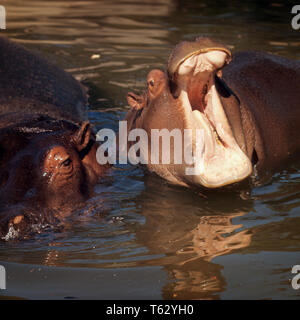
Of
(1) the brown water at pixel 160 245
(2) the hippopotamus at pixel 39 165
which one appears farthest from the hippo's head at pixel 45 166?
(1) the brown water at pixel 160 245

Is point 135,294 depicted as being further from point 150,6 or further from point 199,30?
A: point 150,6

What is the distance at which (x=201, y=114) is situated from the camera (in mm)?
5332

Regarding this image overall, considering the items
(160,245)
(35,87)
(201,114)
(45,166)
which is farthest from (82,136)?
(35,87)

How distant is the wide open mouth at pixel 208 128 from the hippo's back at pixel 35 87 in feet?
6.53

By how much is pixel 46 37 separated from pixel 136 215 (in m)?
6.85

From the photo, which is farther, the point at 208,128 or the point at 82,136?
the point at 82,136

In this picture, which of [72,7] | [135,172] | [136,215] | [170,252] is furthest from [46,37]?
[170,252]

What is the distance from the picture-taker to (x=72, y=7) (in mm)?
13328

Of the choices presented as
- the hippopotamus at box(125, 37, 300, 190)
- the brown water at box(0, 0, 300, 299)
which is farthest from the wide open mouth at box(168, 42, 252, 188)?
the brown water at box(0, 0, 300, 299)

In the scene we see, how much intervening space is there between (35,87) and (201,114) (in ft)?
9.43

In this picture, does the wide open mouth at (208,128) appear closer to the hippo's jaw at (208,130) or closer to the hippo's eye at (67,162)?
the hippo's jaw at (208,130)

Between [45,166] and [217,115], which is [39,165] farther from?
[217,115]

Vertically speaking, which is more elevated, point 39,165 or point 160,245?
point 39,165
